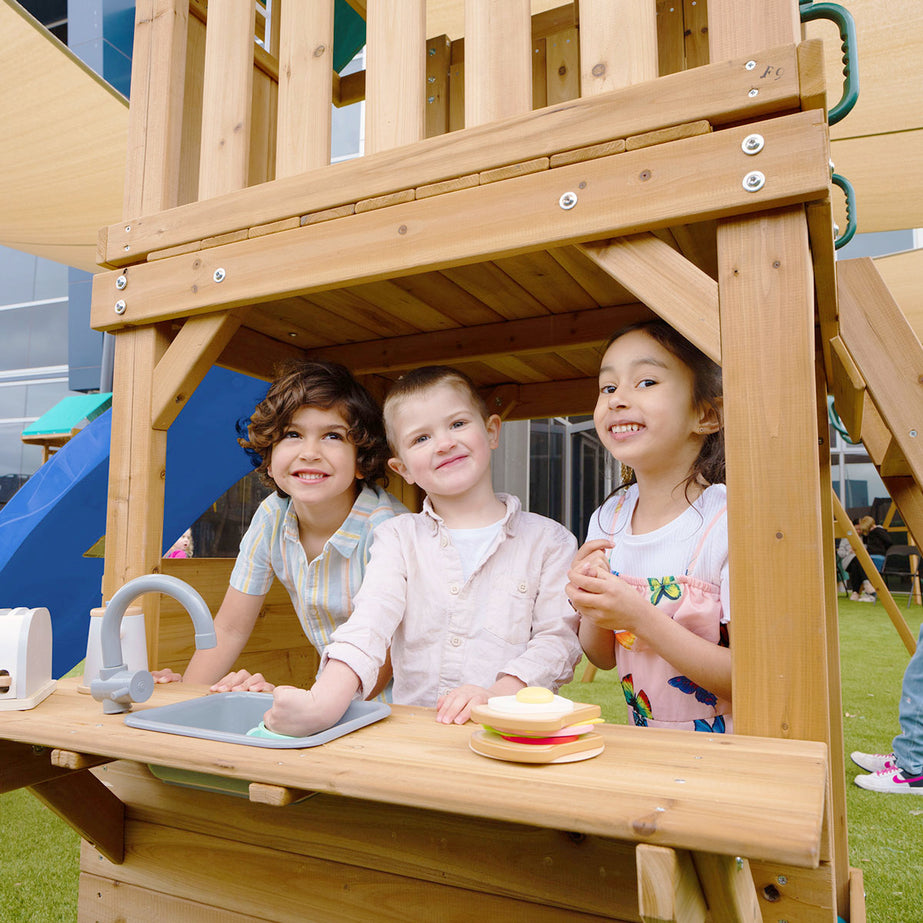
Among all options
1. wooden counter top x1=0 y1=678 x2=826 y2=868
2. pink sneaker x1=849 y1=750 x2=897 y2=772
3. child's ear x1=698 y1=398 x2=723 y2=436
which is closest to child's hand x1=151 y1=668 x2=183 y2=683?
wooden counter top x1=0 y1=678 x2=826 y2=868

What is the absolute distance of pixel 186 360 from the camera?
5.52ft

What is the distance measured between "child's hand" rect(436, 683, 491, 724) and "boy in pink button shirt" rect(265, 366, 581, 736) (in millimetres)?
129

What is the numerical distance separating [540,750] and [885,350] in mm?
1501

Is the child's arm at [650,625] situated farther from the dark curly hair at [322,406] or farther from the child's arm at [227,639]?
the child's arm at [227,639]

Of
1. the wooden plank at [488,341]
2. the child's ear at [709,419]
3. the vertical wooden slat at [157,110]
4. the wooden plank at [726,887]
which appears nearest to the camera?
the wooden plank at [726,887]

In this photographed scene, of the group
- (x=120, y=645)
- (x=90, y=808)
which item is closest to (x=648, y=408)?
(x=120, y=645)

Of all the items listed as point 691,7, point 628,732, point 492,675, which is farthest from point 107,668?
point 691,7

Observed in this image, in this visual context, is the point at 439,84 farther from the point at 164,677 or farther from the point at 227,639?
the point at 164,677

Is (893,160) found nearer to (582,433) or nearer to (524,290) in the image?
(524,290)

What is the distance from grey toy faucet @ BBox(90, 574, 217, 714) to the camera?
1.32 metres

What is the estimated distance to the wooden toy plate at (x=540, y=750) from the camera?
98 centimetres

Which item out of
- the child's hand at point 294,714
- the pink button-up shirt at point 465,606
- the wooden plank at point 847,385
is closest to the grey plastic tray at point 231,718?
the child's hand at point 294,714

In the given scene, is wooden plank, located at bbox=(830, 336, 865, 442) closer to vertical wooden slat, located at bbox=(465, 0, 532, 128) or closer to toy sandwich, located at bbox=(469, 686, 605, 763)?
vertical wooden slat, located at bbox=(465, 0, 532, 128)

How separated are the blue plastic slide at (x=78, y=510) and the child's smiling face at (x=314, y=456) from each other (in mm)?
756
